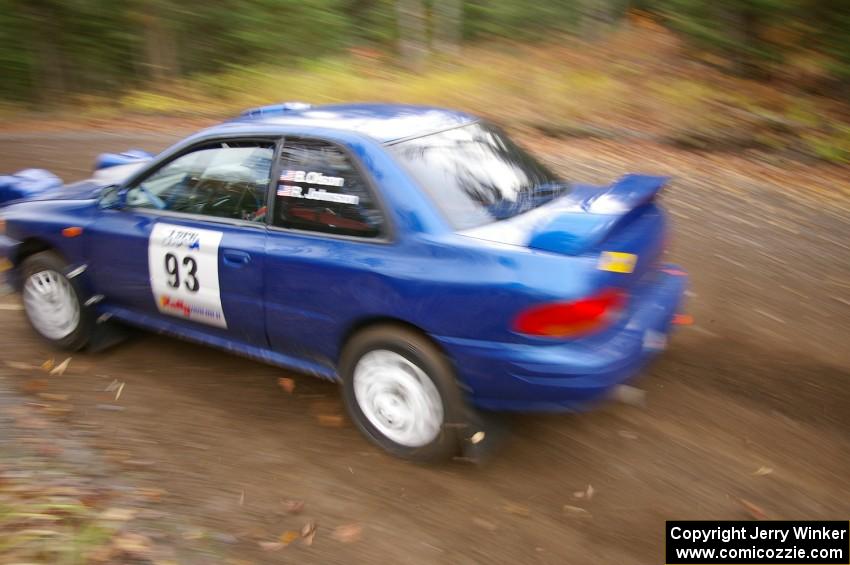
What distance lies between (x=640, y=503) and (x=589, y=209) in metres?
1.44

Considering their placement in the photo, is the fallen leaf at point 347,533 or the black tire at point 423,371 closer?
the fallen leaf at point 347,533

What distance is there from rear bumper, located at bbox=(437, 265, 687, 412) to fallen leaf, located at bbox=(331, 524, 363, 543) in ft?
2.60

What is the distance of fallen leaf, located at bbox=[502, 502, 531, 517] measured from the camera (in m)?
3.36

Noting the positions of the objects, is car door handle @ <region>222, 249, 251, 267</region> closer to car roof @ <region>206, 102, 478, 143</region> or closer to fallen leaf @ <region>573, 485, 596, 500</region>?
car roof @ <region>206, 102, 478, 143</region>

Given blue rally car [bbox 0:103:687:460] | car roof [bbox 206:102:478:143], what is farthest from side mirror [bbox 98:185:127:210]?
car roof [bbox 206:102:478:143]

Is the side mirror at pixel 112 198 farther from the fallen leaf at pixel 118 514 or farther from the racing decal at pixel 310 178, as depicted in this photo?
the fallen leaf at pixel 118 514

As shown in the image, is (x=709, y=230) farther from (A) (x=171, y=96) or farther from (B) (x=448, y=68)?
(A) (x=171, y=96)

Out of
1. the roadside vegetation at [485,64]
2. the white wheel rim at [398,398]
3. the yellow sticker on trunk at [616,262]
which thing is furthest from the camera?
the roadside vegetation at [485,64]

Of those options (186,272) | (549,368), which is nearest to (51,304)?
(186,272)

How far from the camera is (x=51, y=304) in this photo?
4.97 metres

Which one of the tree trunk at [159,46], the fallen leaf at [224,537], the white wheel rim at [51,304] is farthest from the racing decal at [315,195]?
the tree trunk at [159,46]

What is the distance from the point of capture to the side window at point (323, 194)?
144 inches

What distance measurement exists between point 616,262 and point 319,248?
1481 millimetres

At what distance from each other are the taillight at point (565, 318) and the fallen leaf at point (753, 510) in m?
1.07
